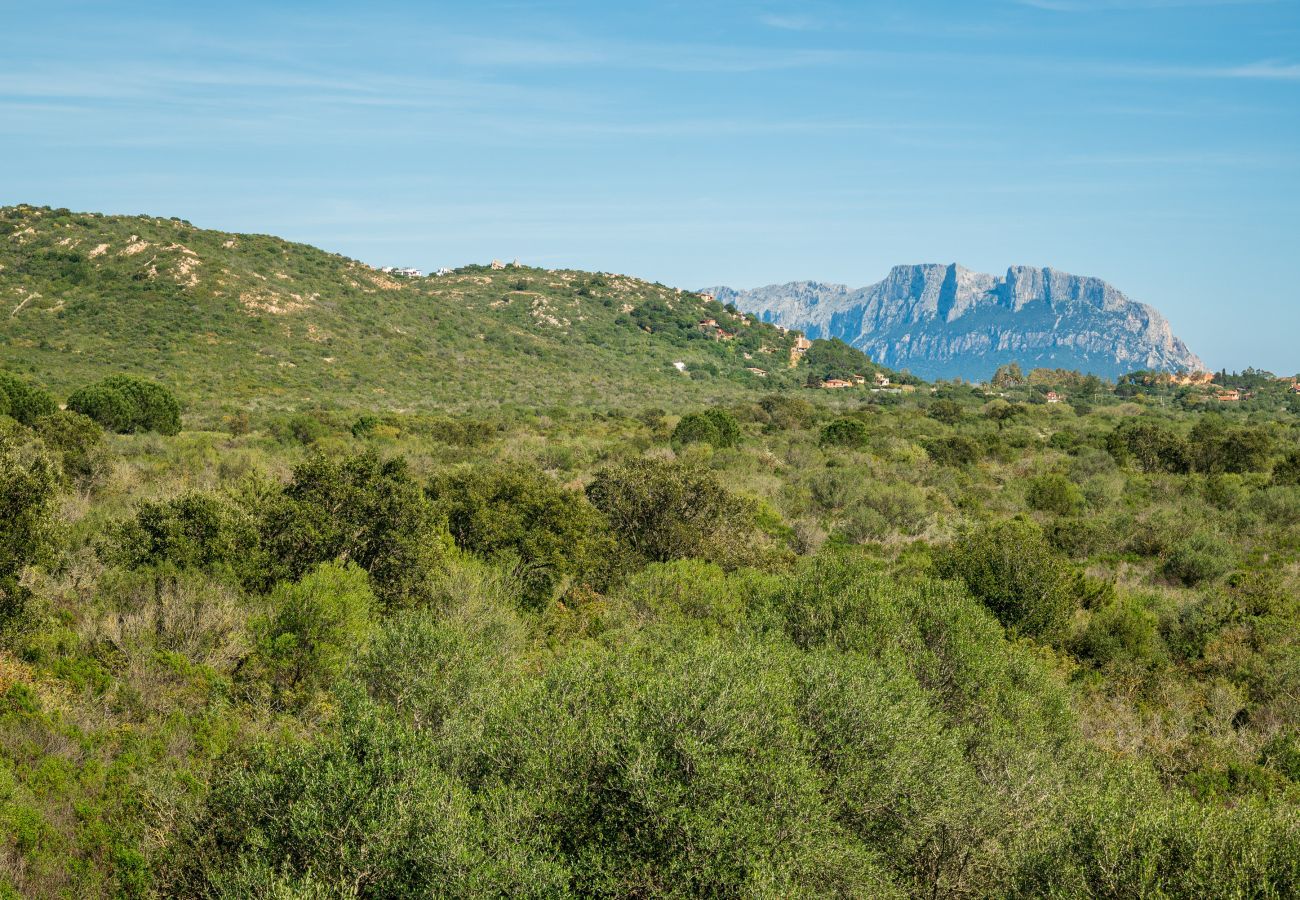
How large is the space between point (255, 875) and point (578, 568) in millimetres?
16049

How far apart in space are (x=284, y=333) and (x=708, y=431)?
56.0 meters

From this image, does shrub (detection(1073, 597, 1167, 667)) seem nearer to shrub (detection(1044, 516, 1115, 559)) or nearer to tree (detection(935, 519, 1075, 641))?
tree (detection(935, 519, 1075, 641))

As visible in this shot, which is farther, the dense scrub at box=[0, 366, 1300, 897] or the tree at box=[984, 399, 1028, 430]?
the tree at box=[984, 399, 1028, 430]

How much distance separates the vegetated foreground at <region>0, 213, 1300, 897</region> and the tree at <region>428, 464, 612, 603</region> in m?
0.11

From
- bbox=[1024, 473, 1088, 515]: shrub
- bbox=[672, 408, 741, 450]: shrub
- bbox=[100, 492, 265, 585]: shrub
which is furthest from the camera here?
bbox=[672, 408, 741, 450]: shrub

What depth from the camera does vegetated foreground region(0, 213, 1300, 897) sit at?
10289 mm

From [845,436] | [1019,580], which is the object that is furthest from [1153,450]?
[1019,580]

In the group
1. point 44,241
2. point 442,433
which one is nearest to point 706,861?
point 442,433

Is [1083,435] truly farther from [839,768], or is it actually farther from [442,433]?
[839,768]

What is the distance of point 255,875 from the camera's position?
9.59 m

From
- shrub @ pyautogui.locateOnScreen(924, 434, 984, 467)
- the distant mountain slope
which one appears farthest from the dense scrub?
the distant mountain slope

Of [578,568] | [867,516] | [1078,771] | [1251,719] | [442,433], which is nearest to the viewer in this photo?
[1078,771]

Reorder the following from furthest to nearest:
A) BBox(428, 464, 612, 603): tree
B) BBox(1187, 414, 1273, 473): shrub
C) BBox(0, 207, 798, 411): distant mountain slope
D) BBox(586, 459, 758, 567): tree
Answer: BBox(0, 207, 798, 411): distant mountain slope < BBox(1187, 414, 1273, 473): shrub < BBox(586, 459, 758, 567): tree < BBox(428, 464, 612, 603): tree

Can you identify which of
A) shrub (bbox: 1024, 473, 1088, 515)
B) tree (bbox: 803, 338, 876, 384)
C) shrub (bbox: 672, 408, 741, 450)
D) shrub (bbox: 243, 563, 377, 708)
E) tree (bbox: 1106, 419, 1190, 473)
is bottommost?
shrub (bbox: 243, 563, 377, 708)
